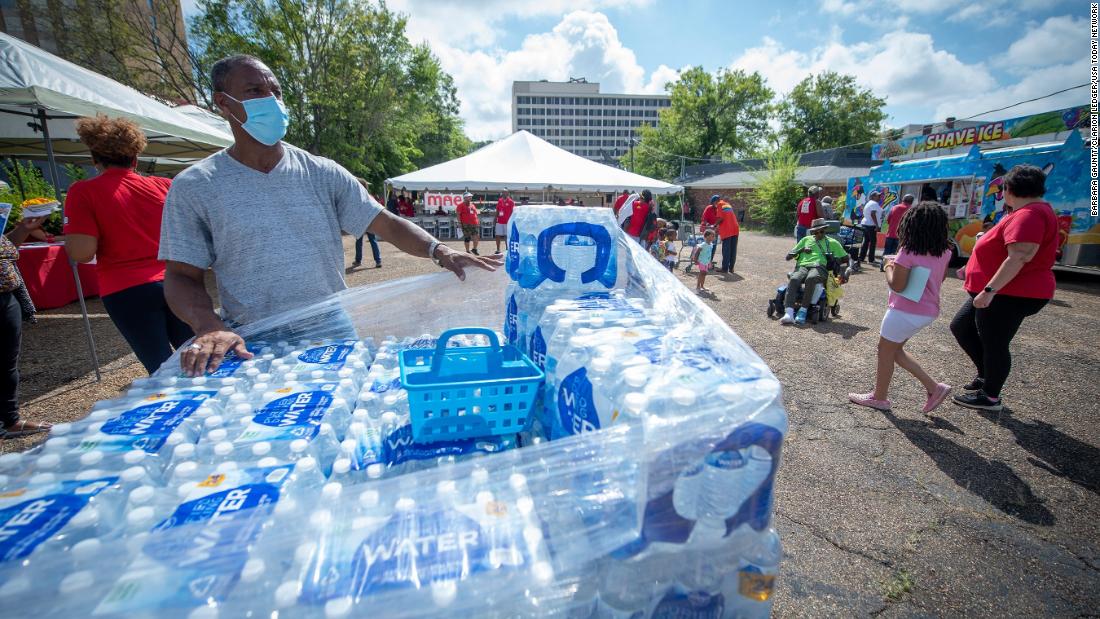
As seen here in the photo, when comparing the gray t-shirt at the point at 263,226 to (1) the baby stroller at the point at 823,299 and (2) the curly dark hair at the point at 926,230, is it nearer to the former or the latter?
(2) the curly dark hair at the point at 926,230

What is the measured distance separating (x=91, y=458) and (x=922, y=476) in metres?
4.15

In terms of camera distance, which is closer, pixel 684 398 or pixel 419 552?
pixel 419 552

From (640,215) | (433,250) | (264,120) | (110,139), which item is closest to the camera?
A: (264,120)

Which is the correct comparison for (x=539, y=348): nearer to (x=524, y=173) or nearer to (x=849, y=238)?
(x=524, y=173)

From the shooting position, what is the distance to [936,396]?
371 cm

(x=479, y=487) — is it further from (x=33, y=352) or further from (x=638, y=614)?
(x=33, y=352)

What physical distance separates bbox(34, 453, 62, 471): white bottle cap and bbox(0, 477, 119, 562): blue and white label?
0.13 metres

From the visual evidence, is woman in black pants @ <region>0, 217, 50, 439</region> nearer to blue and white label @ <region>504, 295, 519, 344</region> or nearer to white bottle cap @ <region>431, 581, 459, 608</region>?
blue and white label @ <region>504, 295, 519, 344</region>

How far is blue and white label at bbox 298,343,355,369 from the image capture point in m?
1.78

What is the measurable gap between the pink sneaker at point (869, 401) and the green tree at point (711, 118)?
1627 inches

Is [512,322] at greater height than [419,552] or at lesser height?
greater

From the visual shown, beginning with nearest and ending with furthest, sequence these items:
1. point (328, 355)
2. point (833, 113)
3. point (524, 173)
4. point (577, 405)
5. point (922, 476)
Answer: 1. point (577, 405)
2. point (328, 355)
3. point (922, 476)
4. point (524, 173)
5. point (833, 113)

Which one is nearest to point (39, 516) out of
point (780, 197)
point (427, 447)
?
point (427, 447)

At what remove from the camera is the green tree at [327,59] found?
19531 mm
